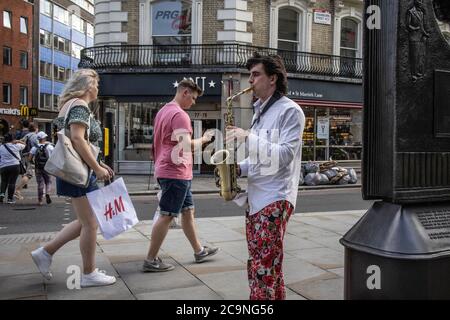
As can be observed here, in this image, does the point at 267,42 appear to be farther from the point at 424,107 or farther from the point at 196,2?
the point at 424,107

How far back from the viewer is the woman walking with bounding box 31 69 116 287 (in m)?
4.01

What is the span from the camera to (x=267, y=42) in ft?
67.8

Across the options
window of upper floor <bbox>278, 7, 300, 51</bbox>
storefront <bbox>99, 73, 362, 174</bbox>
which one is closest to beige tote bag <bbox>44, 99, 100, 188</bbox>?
storefront <bbox>99, 73, 362, 174</bbox>

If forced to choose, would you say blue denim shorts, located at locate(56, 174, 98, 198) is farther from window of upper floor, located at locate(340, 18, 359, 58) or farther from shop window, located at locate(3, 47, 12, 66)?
shop window, located at locate(3, 47, 12, 66)

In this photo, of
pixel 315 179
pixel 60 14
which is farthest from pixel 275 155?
pixel 60 14

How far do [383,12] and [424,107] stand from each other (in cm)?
54

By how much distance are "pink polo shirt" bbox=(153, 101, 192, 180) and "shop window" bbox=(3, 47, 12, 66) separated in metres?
42.4

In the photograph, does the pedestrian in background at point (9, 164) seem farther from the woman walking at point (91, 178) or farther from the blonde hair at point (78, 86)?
the blonde hair at point (78, 86)

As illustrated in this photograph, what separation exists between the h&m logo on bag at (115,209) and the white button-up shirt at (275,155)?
162cm

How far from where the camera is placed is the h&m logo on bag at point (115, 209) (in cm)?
415

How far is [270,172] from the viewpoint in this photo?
289 cm

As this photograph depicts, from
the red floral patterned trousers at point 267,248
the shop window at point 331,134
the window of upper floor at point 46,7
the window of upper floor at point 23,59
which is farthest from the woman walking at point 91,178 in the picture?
the window of upper floor at point 46,7

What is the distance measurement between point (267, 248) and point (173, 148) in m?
2.09
